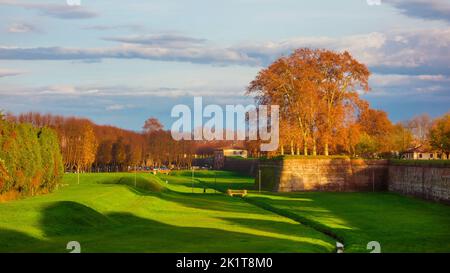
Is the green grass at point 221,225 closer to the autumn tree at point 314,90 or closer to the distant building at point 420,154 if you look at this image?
the autumn tree at point 314,90

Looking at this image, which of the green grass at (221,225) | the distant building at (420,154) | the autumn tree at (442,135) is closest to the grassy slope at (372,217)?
the green grass at (221,225)

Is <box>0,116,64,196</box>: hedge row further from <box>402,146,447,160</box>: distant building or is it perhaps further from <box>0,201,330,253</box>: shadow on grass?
<box>402,146,447,160</box>: distant building

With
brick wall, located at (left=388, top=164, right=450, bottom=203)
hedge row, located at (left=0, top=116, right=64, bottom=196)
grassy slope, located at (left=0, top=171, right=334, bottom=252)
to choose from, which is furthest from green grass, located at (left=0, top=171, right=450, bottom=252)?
hedge row, located at (left=0, top=116, right=64, bottom=196)

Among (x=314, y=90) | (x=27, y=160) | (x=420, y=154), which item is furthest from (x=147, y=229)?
(x=420, y=154)

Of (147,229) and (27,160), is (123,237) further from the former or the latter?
(27,160)

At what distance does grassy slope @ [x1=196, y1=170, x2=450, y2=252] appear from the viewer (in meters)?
39.3

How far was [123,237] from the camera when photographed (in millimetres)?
39344

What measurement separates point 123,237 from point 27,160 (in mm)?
29273

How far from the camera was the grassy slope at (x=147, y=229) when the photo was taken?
35219mm

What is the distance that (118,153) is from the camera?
163 meters

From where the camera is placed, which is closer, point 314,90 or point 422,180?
point 422,180

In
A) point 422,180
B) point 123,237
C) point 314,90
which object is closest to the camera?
point 123,237
